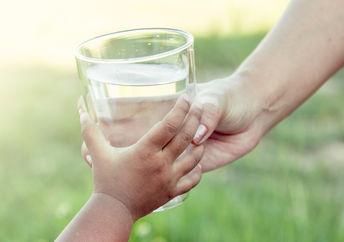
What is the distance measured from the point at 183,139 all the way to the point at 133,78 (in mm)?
159

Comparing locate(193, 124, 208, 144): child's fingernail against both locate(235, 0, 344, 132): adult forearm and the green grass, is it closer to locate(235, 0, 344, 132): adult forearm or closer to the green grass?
locate(235, 0, 344, 132): adult forearm

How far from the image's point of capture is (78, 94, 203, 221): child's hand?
3.00 feet

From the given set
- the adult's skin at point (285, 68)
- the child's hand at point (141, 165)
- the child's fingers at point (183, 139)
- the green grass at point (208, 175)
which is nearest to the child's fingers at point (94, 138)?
the child's hand at point (141, 165)

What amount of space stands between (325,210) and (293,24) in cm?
74

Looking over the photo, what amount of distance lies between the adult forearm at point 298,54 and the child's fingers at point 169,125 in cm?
43

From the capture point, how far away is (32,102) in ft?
9.78

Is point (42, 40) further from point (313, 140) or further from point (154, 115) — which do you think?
point (154, 115)

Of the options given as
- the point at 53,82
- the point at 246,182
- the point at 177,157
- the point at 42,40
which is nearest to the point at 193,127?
the point at 177,157

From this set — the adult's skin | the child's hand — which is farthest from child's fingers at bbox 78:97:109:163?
the adult's skin

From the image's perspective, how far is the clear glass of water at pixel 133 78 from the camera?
828mm

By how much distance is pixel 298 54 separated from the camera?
1316mm

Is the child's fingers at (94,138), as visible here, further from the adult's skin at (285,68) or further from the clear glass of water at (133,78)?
the adult's skin at (285,68)

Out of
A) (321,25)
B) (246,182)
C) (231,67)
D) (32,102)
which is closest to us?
(321,25)

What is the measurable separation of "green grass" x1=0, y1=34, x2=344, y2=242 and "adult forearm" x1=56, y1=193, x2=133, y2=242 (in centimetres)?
69
